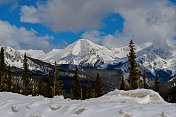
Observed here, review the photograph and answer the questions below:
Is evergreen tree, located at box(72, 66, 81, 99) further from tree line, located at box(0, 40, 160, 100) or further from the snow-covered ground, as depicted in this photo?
the snow-covered ground

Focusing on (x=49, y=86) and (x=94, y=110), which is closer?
(x=94, y=110)

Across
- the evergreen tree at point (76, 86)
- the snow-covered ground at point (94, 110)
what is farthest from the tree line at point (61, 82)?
the snow-covered ground at point (94, 110)

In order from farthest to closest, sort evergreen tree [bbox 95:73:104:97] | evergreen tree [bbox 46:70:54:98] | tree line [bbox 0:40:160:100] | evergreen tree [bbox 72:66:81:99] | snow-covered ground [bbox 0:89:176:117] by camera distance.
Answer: evergreen tree [bbox 95:73:104:97] < evergreen tree [bbox 72:66:81:99] < evergreen tree [bbox 46:70:54:98] < tree line [bbox 0:40:160:100] < snow-covered ground [bbox 0:89:176:117]

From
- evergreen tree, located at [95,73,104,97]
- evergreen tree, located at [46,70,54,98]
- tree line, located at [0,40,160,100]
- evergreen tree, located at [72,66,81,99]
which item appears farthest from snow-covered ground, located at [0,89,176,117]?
evergreen tree, located at [95,73,104,97]

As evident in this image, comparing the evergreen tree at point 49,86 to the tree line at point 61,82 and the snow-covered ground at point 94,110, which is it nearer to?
the tree line at point 61,82

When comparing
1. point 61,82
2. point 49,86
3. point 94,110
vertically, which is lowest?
point 94,110

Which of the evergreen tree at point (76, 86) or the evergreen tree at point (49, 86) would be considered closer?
the evergreen tree at point (49, 86)

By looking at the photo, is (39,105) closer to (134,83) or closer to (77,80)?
(134,83)

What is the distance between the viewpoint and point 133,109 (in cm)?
858

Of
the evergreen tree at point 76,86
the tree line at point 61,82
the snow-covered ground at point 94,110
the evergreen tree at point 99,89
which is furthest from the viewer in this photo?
the evergreen tree at point 99,89

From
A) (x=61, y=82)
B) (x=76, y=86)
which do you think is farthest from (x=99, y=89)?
(x=61, y=82)

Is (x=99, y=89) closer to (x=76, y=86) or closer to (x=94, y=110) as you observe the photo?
(x=76, y=86)

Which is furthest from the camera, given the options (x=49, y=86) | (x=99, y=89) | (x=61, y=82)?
(x=99, y=89)

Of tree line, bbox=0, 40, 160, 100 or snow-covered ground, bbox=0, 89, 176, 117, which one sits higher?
tree line, bbox=0, 40, 160, 100
